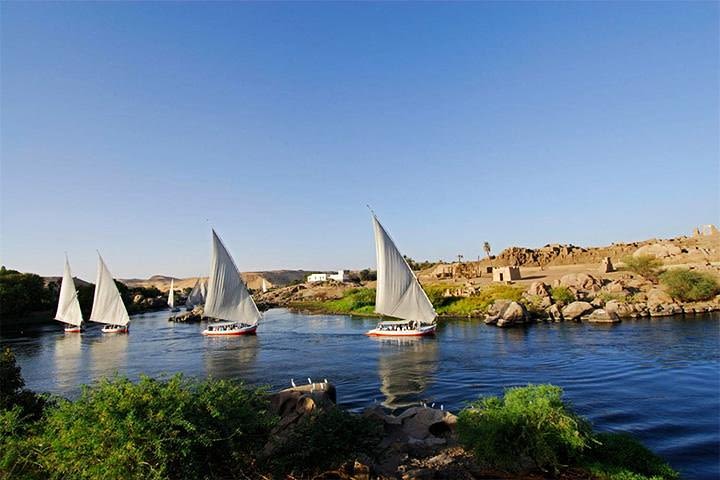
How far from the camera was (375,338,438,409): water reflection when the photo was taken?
19.6 meters

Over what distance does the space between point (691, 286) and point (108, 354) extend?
175 feet

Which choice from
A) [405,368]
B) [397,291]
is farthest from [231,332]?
[405,368]

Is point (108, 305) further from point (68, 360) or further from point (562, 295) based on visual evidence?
point (562, 295)

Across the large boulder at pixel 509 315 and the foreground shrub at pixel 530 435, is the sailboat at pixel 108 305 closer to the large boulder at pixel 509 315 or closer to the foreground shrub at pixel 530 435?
the large boulder at pixel 509 315

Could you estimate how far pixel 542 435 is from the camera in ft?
30.3

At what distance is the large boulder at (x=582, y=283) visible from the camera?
160 feet

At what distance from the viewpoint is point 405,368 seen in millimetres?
25688

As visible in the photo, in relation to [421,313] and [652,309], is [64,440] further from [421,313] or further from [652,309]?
[652,309]

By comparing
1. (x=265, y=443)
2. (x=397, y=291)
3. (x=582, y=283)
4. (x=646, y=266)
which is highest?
(x=646, y=266)

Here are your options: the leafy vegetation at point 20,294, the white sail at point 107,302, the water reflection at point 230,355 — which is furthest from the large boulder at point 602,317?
the leafy vegetation at point 20,294

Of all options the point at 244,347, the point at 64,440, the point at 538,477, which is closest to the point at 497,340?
the point at 244,347

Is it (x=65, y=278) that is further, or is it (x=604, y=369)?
(x=65, y=278)

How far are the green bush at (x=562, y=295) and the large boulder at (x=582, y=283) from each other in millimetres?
1594

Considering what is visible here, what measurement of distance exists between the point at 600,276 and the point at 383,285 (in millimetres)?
33173
